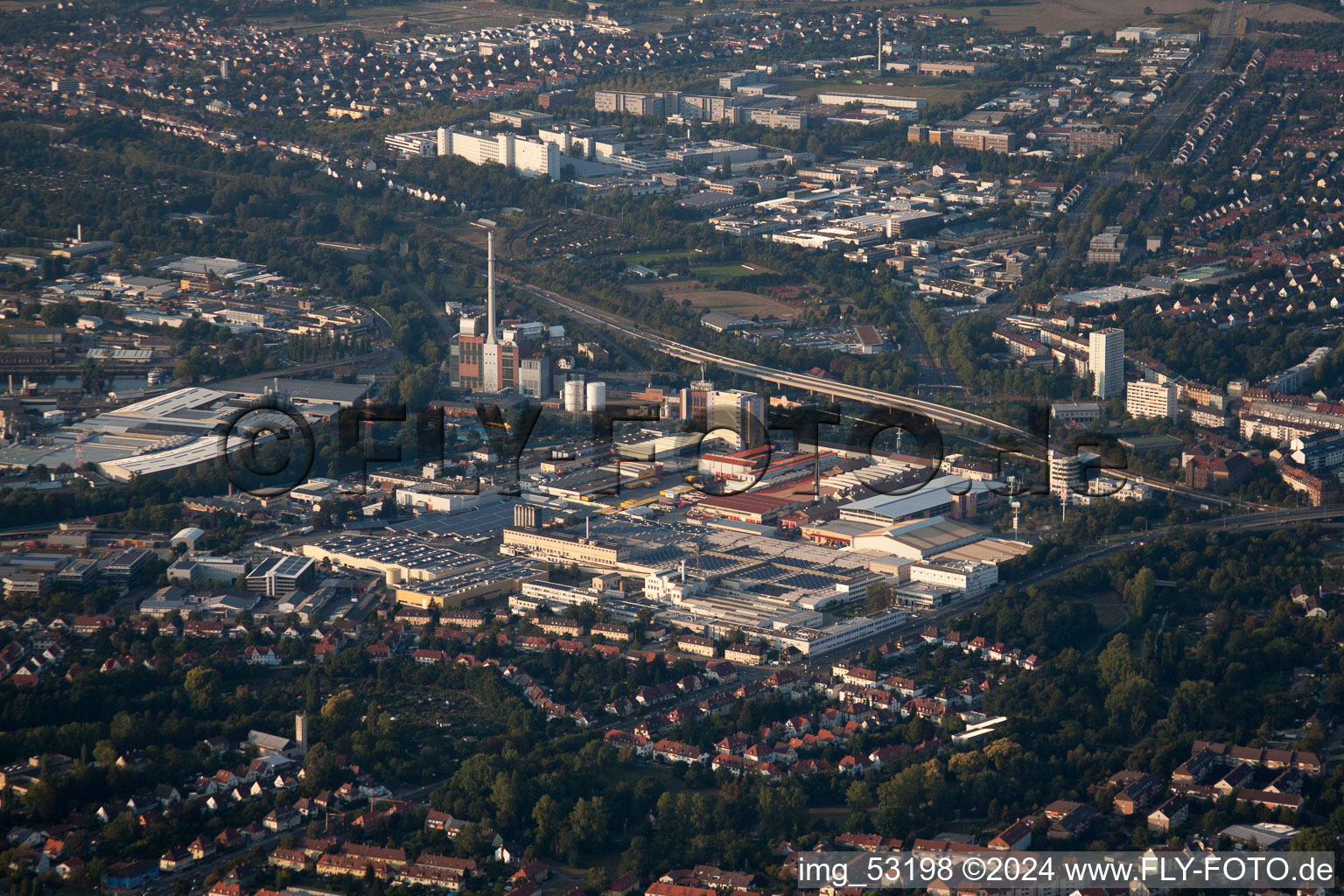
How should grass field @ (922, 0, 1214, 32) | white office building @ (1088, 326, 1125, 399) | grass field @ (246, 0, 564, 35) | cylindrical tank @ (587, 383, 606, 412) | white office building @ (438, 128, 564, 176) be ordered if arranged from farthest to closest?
grass field @ (246, 0, 564, 35), grass field @ (922, 0, 1214, 32), white office building @ (438, 128, 564, 176), white office building @ (1088, 326, 1125, 399), cylindrical tank @ (587, 383, 606, 412)

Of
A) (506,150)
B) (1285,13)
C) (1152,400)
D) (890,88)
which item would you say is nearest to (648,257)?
(506,150)

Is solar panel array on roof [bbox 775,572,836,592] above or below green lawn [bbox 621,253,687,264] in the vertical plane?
below

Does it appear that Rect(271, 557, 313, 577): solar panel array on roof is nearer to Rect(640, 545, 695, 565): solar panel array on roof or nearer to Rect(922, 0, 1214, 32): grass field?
Rect(640, 545, 695, 565): solar panel array on roof

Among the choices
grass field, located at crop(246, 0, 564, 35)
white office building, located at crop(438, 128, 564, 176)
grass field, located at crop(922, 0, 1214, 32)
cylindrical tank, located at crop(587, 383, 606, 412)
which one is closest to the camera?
cylindrical tank, located at crop(587, 383, 606, 412)

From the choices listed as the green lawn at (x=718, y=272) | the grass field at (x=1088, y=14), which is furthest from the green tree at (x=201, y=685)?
the grass field at (x=1088, y=14)

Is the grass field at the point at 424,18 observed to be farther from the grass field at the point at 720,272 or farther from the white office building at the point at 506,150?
the grass field at the point at 720,272

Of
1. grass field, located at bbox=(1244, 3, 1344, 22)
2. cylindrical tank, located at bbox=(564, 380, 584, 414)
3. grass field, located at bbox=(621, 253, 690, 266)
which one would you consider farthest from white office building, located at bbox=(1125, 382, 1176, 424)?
grass field, located at bbox=(1244, 3, 1344, 22)

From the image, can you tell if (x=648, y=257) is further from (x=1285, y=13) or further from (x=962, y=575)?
(x=1285, y=13)

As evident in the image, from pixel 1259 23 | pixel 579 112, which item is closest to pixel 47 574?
pixel 579 112

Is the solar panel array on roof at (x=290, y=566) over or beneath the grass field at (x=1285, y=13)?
beneath

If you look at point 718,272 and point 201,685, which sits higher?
point 718,272
